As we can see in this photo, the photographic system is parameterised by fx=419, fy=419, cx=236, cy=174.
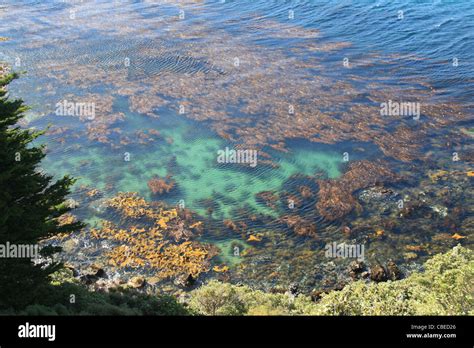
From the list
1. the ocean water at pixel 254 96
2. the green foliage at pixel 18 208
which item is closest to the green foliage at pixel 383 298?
the ocean water at pixel 254 96

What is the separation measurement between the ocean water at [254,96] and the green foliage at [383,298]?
13.7 feet

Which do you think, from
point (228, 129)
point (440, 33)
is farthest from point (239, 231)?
point (440, 33)

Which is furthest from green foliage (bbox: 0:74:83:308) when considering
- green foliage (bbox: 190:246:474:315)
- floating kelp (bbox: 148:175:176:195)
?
floating kelp (bbox: 148:175:176:195)

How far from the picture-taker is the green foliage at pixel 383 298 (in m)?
16.5

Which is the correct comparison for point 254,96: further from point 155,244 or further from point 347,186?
point 155,244

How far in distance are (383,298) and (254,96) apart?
92.3ft

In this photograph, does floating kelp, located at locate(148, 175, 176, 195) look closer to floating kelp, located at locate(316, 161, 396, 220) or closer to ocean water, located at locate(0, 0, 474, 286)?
ocean water, located at locate(0, 0, 474, 286)

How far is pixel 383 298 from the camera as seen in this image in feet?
59.4

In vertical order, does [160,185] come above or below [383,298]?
above

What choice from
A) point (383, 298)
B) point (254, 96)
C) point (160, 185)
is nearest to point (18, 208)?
point (160, 185)

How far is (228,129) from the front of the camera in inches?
1481

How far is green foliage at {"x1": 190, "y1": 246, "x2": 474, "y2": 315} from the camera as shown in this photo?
16484mm

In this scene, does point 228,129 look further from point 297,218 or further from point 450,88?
point 450,88

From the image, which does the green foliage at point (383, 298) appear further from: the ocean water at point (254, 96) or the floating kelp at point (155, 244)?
the ocean water at point (254, 96)
